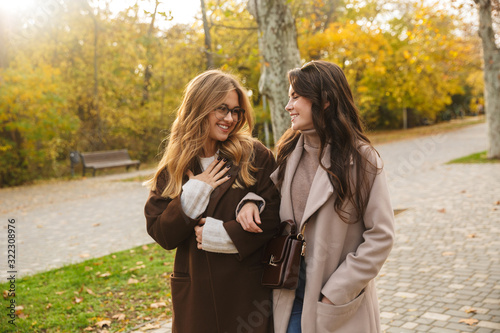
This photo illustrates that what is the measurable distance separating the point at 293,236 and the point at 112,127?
851 inches

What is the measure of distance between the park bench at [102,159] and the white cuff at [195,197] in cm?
1818

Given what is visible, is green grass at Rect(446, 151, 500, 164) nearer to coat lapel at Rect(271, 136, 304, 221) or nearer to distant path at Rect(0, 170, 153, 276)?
distant path at Rect(0, 170, 153, 276)

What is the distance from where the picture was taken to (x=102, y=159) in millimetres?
20766

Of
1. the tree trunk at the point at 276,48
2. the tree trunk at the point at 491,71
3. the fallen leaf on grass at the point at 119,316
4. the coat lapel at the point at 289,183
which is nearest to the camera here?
the coat lapel at the point at 289,183

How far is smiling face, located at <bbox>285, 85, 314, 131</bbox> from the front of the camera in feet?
7.52

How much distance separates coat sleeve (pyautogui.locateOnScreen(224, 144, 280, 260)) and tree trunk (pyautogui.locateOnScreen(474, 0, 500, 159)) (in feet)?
44.6

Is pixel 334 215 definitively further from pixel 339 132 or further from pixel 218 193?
pixel 218 193

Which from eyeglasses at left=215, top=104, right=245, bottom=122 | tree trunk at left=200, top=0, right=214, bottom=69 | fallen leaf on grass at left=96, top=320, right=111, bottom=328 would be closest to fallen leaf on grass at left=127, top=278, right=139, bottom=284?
fallen leaf on grass at left=96, top=320, right=111, bottom=328

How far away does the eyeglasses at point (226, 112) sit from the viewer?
2.56 metres

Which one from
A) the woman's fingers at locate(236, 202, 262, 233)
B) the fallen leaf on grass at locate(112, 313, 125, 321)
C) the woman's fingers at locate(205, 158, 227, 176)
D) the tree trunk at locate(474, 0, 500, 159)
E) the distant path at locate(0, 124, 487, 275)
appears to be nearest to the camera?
the woman's fingers at locate(236, 202, 262, 233)

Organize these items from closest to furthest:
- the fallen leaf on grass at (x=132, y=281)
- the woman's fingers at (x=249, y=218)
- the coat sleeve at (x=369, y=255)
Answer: the coat sleeve at (x=369, y=255) < the woman's fingers at (x=249, y=218) < the fallen leaf on grass at (x=132, y=281)

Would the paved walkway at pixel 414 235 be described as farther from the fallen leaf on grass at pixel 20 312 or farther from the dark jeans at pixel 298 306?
the dark jeans at pixel 298 306

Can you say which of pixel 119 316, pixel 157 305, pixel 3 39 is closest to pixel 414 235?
pixel 157 305

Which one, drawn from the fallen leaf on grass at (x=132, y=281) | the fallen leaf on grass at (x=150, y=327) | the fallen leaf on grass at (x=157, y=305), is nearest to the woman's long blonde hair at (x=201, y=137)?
the fallen leaf on grass at (x=150, y=327)
